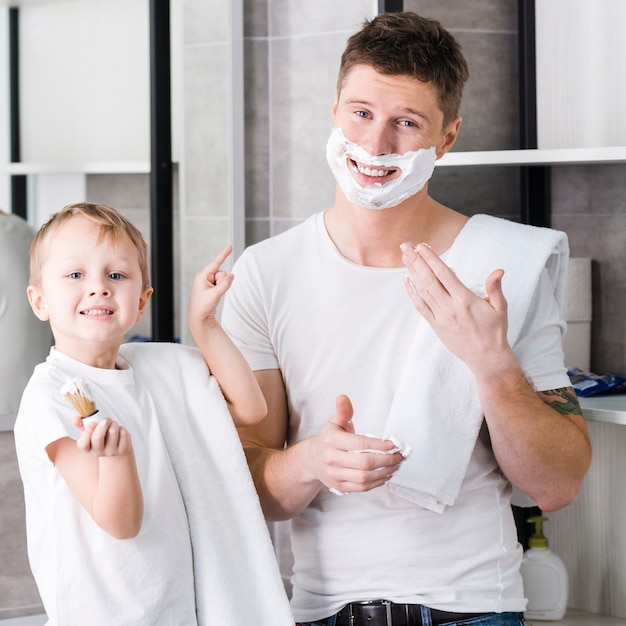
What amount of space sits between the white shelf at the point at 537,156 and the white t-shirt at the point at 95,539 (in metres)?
0.68

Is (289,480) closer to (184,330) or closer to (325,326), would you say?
(325,326)

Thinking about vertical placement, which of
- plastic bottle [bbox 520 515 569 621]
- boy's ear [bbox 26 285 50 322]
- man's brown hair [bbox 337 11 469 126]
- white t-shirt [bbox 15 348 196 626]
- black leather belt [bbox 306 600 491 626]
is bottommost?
plastic bottle [bbox 520 515 569 621]

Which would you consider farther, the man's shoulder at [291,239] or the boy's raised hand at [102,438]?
the man's shoulder at [291,239]

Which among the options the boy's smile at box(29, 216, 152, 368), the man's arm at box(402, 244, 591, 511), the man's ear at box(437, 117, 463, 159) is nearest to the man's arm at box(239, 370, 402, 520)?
the man's arm at box(402, 244, 591, 511)

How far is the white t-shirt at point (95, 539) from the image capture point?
97 centimetres

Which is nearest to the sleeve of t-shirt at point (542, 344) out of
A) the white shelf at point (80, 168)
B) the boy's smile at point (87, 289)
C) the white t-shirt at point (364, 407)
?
the white t-shirt at point (364, 407)

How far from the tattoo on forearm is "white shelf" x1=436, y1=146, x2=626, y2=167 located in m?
0.38

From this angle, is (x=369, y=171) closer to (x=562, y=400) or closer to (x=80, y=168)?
(x=562, y=400)

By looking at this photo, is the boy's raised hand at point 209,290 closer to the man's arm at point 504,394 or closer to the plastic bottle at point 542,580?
the man's arm at point 504,394

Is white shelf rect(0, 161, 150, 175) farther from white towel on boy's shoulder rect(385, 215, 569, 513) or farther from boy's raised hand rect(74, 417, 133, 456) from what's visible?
boy's raised hand rect(74, 417, 133, 456)

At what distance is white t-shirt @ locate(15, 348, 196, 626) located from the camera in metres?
0.97

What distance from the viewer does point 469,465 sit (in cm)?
120

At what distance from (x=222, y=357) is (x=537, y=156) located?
2.02 ft

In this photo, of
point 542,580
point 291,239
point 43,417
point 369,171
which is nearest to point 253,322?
point 291,239
